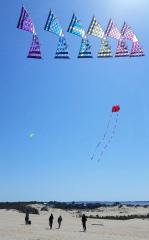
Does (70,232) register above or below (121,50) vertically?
below

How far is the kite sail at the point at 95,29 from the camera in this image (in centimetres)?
2120

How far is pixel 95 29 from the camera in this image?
842 inches

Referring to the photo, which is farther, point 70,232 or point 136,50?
point 70,232

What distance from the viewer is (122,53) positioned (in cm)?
2128

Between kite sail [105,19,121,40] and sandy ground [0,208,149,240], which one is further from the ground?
kite sail [105,19,121,40]

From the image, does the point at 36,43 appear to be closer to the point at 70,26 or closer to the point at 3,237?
the point at 70,26

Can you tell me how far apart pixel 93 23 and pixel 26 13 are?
11.3ft

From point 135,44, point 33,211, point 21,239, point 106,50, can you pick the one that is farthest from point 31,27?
point 33,211

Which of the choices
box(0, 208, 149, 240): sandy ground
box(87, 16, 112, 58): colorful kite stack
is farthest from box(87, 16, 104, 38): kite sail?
box(0, 208, 149, 240): sandy ground

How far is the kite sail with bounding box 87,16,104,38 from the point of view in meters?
21.2

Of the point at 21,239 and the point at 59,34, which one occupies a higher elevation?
the point at 59,34

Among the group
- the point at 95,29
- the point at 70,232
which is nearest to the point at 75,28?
the point at 95,29

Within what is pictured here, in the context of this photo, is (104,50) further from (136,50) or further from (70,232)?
(70,232)

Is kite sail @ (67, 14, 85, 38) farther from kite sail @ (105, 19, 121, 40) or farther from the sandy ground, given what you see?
the sandy ground
